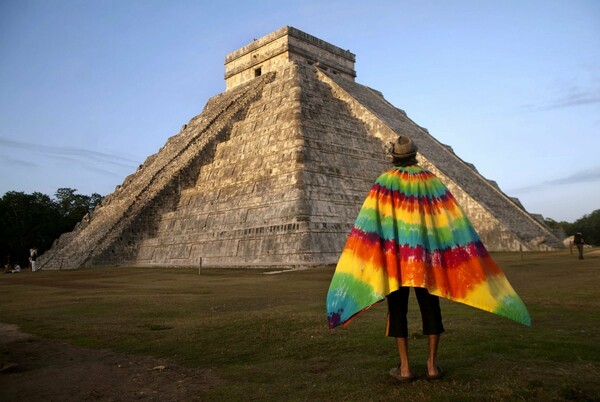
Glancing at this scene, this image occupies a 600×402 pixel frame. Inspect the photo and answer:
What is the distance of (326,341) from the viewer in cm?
544

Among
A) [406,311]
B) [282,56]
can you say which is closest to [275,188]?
[282,56]

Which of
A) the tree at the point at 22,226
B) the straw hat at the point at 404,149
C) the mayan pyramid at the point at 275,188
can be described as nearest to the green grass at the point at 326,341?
the straw hat at the point at 404,149

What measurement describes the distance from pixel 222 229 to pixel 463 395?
64.4ft

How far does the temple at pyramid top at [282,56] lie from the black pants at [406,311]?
31293mm

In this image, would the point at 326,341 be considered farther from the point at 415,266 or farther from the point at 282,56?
the point at 282,56

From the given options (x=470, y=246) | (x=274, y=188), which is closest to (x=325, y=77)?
(x=274, y=188)

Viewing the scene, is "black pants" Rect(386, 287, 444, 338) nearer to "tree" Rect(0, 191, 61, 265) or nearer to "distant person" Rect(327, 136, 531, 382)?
"distant person" Rect(327, 136, 531, 382)

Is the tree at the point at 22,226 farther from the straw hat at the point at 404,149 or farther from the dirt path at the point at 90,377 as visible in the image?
the straw hat at the point at 404,149

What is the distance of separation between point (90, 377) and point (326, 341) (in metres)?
2.46

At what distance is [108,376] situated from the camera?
4570 mm

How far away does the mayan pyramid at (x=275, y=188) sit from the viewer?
799 inches

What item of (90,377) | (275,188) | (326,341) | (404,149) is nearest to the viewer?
(404,149)

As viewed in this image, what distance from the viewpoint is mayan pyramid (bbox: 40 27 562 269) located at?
20297 millimetres

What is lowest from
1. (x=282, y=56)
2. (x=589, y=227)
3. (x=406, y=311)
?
(x=406, y=311)
